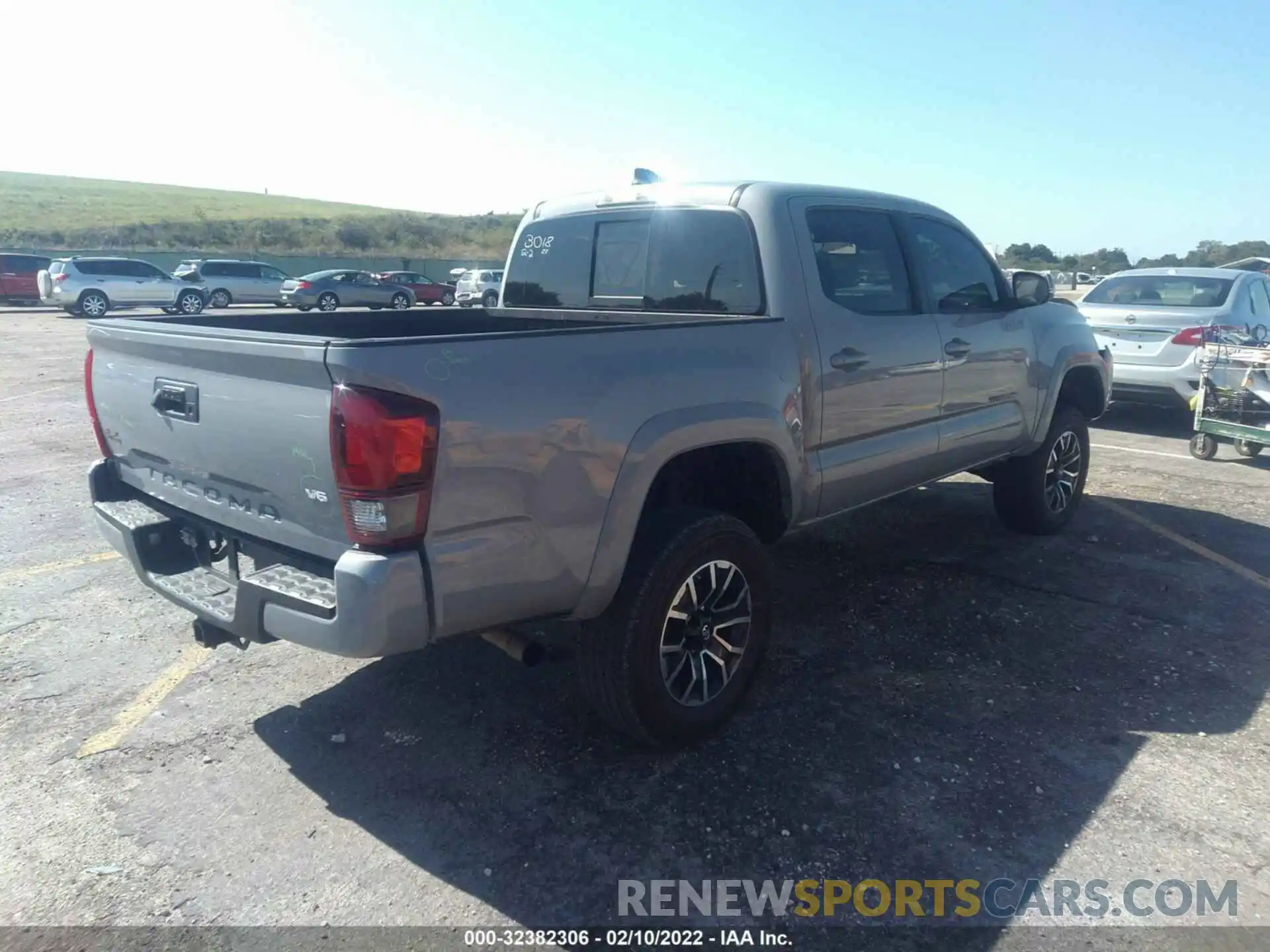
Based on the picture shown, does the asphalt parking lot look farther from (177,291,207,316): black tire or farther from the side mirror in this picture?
(177,291,207,316): black tire

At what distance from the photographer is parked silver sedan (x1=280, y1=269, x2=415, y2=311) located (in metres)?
30.2

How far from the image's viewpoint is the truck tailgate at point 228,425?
8.63 ft

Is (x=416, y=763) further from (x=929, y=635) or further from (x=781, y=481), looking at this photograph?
(x=929, y=635)

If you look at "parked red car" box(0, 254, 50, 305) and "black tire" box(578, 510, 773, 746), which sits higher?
"black tire" box(578, 510, 773, 746)

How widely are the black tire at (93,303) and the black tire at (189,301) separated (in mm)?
2166

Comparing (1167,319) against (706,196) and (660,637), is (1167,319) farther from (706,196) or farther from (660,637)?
(660,637)

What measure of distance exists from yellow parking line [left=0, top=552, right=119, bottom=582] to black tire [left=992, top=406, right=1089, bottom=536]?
547 centimetres

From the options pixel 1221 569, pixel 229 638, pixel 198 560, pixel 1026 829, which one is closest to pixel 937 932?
pixel 1026 829

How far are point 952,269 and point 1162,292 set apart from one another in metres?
6.91

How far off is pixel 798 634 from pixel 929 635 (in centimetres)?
64

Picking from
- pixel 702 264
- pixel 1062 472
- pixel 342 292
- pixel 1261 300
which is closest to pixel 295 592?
pixel 702 264

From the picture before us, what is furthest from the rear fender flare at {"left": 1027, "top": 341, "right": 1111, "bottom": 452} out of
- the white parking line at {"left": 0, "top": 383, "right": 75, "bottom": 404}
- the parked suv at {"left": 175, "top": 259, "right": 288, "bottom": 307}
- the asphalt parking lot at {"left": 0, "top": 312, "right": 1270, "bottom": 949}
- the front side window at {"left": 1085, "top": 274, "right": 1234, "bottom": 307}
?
the parked suv at {"left": 175, "top": 259, "right": 288, "bottom": 307}

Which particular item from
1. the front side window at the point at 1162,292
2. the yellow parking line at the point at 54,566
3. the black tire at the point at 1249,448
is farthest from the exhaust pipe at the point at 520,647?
the front side window at the point at 1162,292

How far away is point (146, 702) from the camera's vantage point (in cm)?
376
